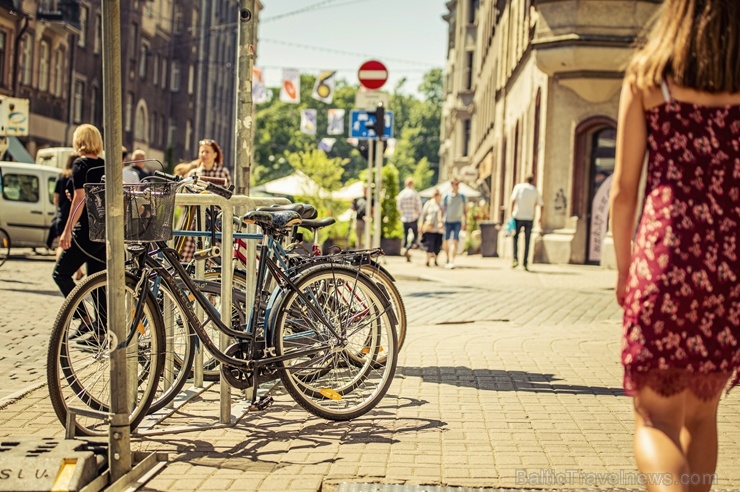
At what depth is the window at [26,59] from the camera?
41.9 m

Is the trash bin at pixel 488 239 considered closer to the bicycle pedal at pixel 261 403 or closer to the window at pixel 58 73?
the window at pixel 58 73

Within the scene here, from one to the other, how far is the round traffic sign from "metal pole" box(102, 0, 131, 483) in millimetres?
14147

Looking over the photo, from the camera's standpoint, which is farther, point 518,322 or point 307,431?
point 518,322

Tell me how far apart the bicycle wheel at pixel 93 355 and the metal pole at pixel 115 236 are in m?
0.58

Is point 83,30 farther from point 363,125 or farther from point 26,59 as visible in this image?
point 363,125

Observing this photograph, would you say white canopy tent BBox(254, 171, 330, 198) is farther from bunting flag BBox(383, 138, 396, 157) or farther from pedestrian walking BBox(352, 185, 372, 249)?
pedestrian walking BBox(352, 185, 372, 249)

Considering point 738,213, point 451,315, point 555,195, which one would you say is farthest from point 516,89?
point 738,213

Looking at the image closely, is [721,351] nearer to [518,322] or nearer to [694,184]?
[694,184]

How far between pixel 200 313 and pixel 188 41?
61.6 metres

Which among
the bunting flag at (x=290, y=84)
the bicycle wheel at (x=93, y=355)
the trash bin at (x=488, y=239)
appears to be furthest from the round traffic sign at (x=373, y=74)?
the bunting flag at (x=290, y=84)

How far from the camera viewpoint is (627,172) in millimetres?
3699

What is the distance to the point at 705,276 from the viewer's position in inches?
140

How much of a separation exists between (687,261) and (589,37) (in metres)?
22.2

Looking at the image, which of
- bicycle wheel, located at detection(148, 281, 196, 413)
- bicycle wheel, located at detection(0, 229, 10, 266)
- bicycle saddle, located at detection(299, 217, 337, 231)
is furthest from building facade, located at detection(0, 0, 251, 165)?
bicycle wheel, located at detection(148, 281, 196, 413)
